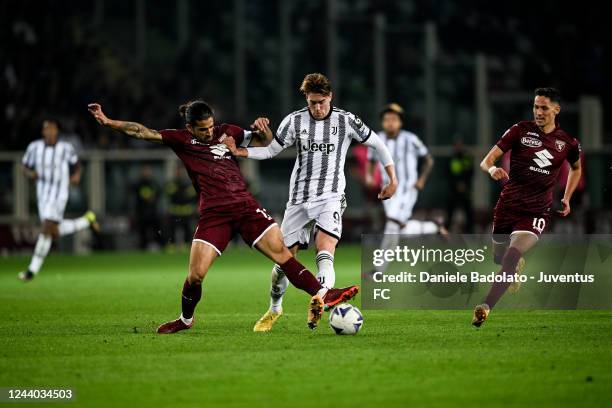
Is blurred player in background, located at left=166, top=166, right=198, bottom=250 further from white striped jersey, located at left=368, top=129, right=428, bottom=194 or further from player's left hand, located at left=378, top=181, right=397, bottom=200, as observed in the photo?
player's left hand, located at left=378, top=181, right=397, bottom=200

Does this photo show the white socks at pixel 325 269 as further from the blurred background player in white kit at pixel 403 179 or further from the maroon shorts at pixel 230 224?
the blurred background player in white kit at pixel 403 179

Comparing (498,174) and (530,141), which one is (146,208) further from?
(498,174)

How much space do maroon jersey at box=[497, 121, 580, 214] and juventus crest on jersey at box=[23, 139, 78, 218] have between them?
880 cm

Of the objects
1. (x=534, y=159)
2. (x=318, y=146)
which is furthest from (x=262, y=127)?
(x=534, y=159)

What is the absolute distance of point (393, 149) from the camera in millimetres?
16844

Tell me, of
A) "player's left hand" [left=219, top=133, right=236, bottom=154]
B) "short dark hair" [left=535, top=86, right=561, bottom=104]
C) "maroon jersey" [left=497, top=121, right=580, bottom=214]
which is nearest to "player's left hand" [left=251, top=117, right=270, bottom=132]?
"player's left hand" [left=219, top=133, right=236, bottom=154]

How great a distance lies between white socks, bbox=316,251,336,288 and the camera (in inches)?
420

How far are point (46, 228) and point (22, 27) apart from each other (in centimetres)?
1109

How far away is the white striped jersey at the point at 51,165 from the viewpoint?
1859 cm

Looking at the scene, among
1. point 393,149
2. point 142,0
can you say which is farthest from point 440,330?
point 142,0

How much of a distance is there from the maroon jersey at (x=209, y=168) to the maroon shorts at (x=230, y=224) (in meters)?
0.06

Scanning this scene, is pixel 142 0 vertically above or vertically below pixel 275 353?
above

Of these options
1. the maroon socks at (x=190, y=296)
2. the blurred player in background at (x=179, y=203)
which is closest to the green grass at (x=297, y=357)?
the maroon socks at (x=190, y=296)

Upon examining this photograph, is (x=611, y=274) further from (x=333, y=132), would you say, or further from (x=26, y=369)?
(x=26, y=369)
